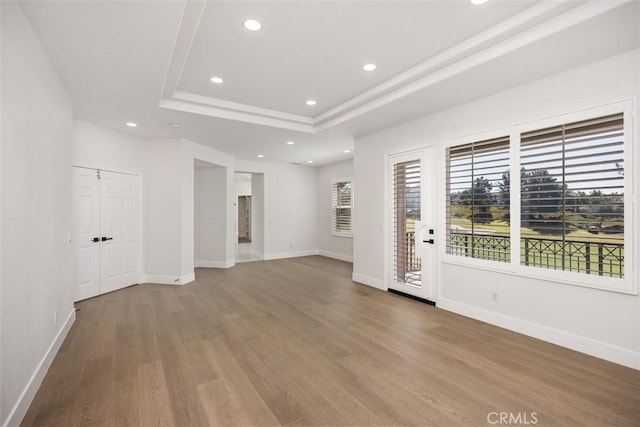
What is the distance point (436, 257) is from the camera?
420cm

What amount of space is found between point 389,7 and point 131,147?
16.2 feet

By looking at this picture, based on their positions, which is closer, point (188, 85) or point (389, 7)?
point (389, 7)

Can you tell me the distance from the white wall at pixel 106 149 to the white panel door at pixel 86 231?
0.67 feet

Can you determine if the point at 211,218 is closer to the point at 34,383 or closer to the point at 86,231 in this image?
the point at 86,231

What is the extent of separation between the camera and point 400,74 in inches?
132

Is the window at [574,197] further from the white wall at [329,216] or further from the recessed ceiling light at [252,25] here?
the white wall at [329,216]

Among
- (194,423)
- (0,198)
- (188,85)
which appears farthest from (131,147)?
(194,423)

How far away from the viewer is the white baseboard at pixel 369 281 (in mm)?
5059

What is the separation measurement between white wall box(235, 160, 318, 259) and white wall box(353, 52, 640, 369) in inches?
168

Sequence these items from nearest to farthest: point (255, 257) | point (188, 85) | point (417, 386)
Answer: point (417, 386) < point (188, 85) < point (255, 257)

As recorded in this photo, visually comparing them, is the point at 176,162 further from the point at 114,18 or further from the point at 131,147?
the point at 114,18

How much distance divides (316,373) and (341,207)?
597 cm

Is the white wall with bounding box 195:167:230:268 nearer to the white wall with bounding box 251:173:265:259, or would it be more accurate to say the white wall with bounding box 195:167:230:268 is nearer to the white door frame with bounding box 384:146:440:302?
the white wall with bounding box 251:173:265:259

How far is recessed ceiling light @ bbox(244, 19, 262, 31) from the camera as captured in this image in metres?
2.41
